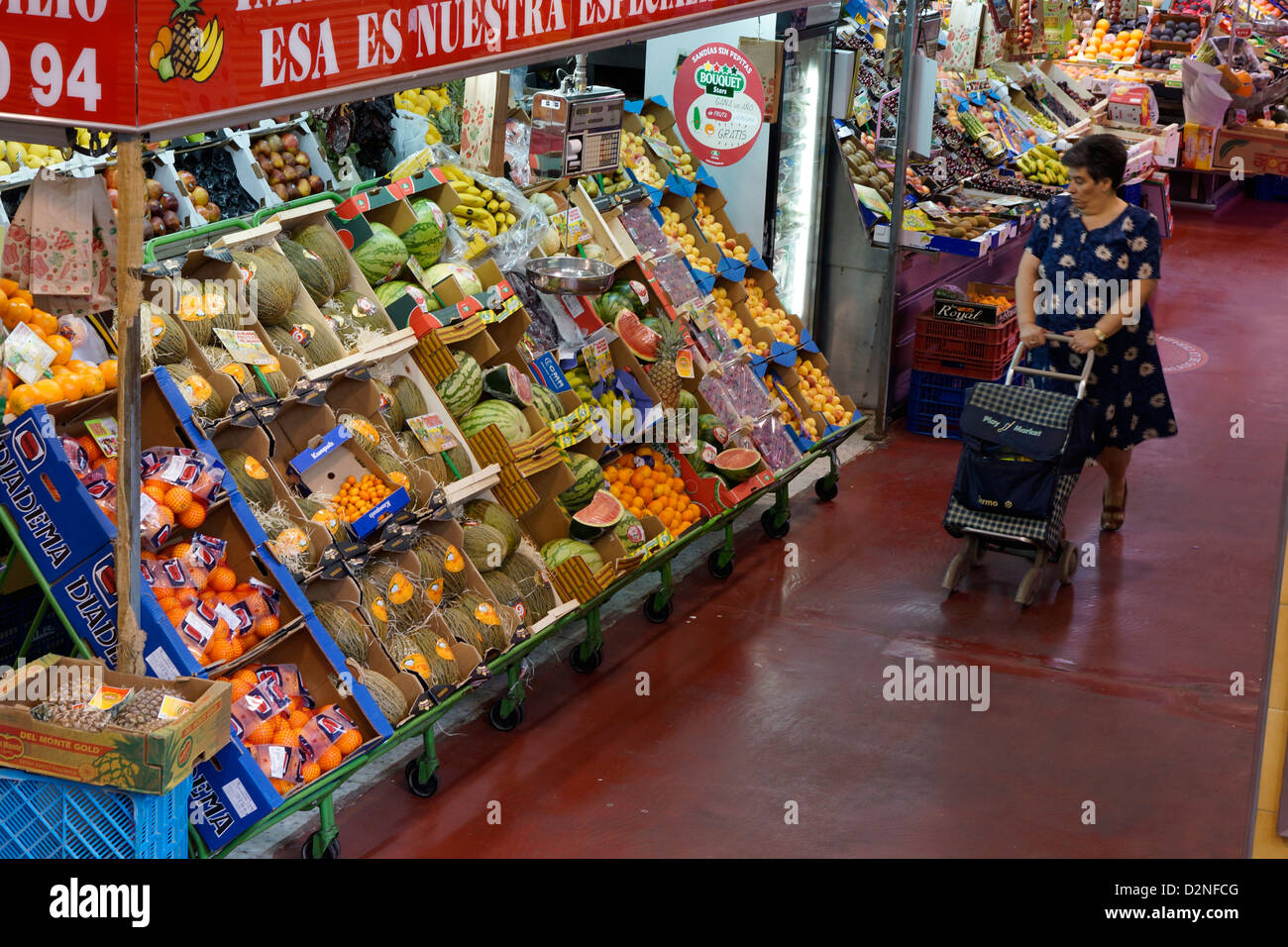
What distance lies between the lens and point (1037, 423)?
22.1 feet

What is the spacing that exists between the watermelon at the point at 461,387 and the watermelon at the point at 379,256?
0.44 metres

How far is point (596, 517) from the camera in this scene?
6.09m

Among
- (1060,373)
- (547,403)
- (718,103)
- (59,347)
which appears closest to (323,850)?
(59,347)

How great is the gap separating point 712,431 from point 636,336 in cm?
64

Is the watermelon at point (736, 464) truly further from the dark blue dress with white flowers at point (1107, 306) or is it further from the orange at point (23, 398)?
the orange at point (23, 398)

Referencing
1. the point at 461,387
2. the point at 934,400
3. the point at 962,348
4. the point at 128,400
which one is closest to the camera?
the point at 128,400

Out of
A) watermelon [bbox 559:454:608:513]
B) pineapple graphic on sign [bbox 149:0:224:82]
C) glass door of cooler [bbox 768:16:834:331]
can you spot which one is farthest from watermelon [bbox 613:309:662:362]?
pineapple graphic on sign [bbox 149:0:224:82]

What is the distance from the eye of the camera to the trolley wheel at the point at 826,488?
8.22m

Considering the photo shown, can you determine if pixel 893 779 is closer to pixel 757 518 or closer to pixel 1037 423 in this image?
pixel 1037 423

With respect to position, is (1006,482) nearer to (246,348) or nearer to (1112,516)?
(1112,516)

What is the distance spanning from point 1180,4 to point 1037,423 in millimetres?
12073

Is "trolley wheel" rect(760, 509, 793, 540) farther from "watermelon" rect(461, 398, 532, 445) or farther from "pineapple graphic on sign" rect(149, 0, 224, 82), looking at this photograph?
"pineapple graphic on sign" rect(149, 0, 224, 82)

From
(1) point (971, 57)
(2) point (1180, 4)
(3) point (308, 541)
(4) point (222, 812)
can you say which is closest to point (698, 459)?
(3) point (308, 541)

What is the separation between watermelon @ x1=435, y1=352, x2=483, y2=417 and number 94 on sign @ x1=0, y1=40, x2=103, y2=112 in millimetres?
2533
